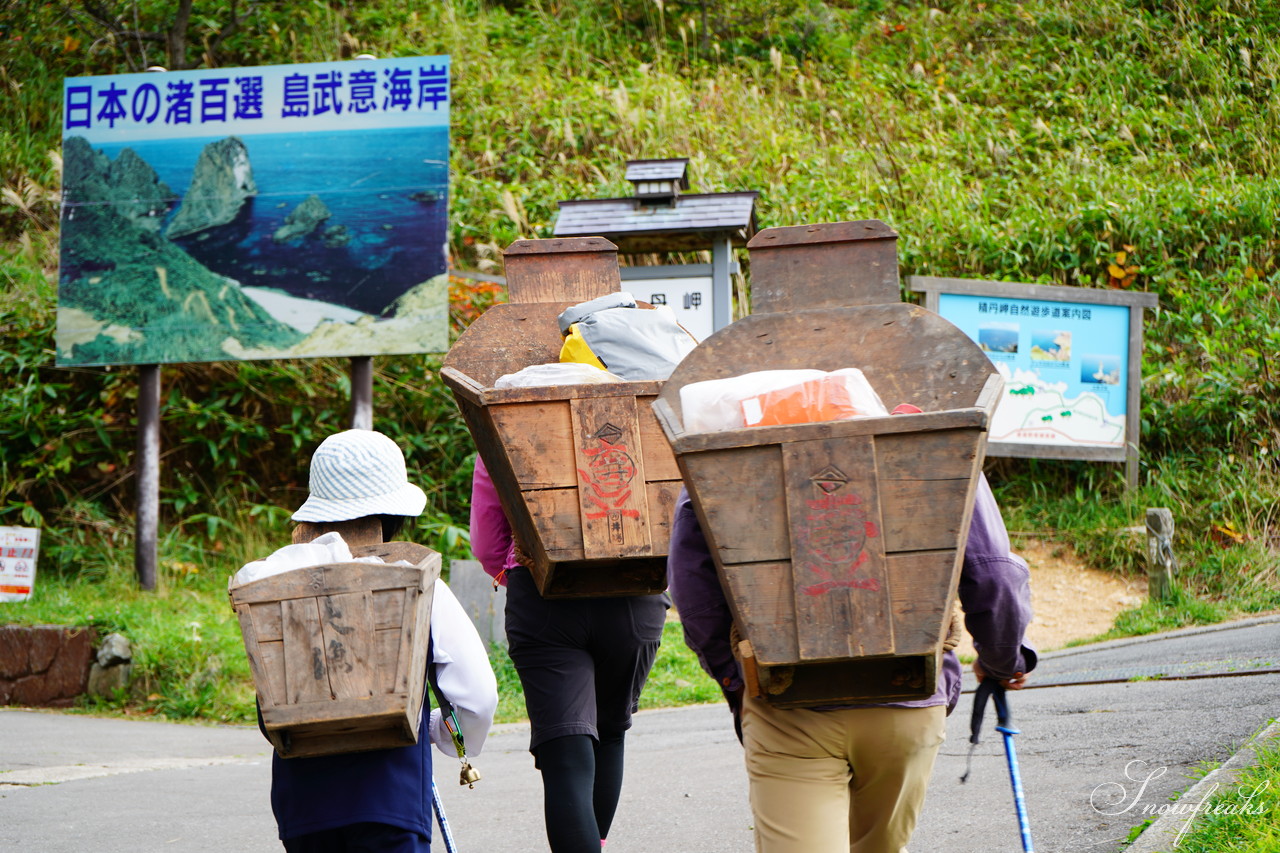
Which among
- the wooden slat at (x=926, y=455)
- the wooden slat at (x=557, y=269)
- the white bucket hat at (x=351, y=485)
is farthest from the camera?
the wooden slat at (x=557, y=269)

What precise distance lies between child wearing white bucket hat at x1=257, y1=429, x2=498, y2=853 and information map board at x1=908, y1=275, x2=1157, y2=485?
769 cm

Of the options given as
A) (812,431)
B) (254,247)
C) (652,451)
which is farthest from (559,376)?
(254,247)

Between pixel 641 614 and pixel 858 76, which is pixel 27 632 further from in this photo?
pixel 858 76

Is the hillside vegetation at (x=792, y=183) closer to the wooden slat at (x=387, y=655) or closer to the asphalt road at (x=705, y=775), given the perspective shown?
the asphalt road at (x=705, y=775)

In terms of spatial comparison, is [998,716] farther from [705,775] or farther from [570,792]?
[705,775]

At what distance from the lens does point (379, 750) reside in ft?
8.91

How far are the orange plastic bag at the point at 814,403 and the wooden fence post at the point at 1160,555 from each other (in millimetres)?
7028

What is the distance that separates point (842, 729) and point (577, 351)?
1.52m

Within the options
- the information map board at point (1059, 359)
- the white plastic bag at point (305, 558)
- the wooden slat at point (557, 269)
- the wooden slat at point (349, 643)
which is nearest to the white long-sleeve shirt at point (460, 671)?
the white plastic bag at point (305, 558)

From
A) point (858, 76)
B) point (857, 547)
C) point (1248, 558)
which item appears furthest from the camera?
point (858, 76)

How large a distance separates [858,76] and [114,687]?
1238 centimetres

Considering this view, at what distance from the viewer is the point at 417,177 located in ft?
29.2

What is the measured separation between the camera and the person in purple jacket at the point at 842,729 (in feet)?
7.89

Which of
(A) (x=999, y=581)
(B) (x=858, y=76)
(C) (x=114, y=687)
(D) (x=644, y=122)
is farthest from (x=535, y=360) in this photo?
(B) (x=858, y=76)
